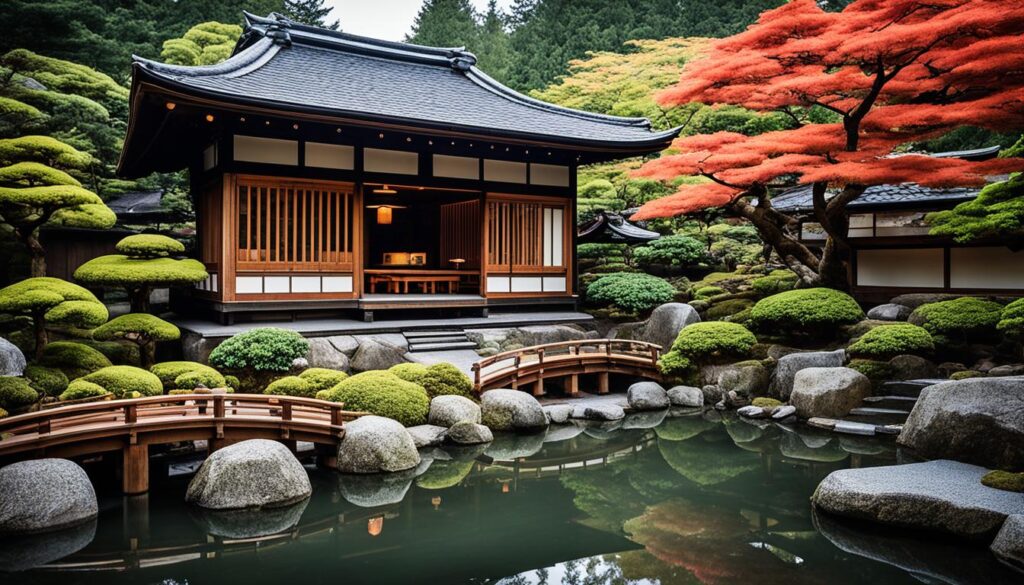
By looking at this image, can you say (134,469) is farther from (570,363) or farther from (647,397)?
(647,397)

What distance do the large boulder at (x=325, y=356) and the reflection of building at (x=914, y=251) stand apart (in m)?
11.0

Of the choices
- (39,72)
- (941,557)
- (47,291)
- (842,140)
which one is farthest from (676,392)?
(39,72)

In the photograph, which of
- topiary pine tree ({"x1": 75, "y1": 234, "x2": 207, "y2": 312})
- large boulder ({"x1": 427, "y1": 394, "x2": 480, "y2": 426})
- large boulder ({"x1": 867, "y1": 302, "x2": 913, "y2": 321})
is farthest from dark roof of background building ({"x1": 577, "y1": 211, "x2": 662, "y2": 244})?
topiary pine tree ({"x1": 75, "y1": 234, "x2": 207, "y2": 312})

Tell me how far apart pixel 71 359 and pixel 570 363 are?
8.42 m

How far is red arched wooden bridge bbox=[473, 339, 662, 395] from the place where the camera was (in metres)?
12.5

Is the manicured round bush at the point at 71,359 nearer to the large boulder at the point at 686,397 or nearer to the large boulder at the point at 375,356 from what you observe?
the large boulder at the point at 375,356

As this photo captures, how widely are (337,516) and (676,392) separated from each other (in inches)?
308

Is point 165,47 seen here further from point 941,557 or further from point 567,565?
point 941,557

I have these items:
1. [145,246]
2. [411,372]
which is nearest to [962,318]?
[411,372]

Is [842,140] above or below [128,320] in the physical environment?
above

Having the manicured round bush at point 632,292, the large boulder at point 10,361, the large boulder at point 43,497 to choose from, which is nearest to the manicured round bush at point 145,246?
the large boulder at point 10,361

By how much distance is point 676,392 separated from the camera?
13570mm

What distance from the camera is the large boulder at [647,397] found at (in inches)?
520

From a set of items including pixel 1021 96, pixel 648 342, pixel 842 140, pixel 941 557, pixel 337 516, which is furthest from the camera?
pixel 648 342
